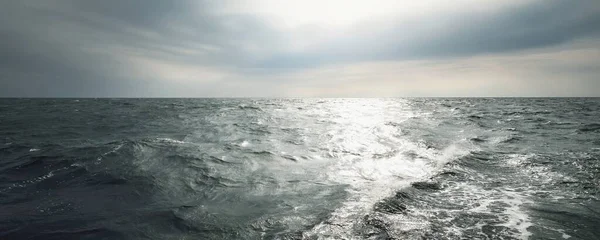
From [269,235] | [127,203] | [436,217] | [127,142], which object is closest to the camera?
[269,235]

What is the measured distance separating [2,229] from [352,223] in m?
6.60

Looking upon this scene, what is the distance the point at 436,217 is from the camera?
5973 mm

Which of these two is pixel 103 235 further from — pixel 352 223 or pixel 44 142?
pixel 44 142

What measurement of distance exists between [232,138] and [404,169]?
10.6m

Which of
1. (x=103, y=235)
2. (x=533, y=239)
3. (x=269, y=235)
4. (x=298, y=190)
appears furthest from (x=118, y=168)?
(x=533, y=239)

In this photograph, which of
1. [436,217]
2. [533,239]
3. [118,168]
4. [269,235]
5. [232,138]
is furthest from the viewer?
[232,138]

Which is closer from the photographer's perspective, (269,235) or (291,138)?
(269,235)

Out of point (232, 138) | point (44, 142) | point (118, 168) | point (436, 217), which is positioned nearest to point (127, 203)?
point (118, 168)

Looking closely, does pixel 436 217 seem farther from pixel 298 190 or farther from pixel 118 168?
pixel 118 168

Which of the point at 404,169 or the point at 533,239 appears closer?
the point at 533,239

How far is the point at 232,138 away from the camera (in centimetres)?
1731

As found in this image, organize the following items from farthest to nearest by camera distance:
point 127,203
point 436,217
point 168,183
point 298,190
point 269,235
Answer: point 168,183 → point 298,190 → point 127,203 → point 436,217 → point 269,235

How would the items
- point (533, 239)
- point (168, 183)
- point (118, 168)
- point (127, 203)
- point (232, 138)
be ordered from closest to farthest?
point (533, 239), point (127, 203), point (168, 183), point (118, 168), point (232, 138)

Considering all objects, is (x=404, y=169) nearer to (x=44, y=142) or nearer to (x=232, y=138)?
(x=232, y=138)
